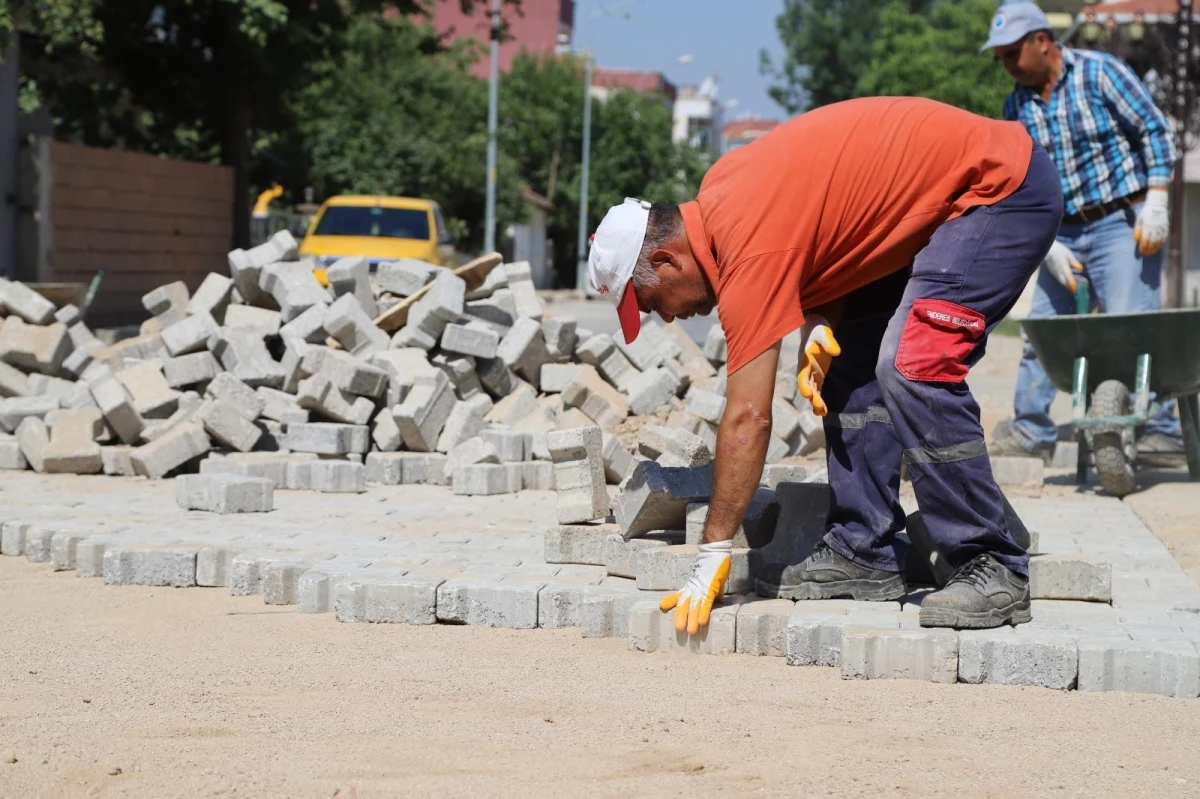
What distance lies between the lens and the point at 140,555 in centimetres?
509

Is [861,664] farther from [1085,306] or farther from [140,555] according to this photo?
[1085,306]

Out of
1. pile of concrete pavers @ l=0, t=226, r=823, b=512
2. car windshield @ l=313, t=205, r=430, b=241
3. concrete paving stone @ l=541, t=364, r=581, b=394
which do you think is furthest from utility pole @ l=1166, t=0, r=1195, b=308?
concrete paving stone @ l=541, t=364, r=581, b=394

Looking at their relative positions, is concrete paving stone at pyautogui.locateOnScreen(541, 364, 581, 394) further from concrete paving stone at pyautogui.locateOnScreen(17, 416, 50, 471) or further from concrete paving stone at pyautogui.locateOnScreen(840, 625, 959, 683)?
concrete paving stone at pyautogui.locateOnScreen(840, 625, 959, 683)

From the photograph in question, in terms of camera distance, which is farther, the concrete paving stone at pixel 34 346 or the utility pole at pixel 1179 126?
the utility pole at pixel 1179 126

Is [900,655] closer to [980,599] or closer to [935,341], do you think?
[980,599]

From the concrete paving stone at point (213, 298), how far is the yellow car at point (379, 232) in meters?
6.65

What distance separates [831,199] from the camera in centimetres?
385

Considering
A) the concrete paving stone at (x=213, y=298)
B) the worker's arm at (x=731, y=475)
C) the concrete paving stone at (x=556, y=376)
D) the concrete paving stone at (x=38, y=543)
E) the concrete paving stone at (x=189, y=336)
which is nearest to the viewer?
the worker's arm at (x=731, y=475)

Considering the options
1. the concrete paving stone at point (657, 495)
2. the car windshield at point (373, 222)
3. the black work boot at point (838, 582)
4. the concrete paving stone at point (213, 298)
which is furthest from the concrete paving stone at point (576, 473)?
the car windshield at point (373, 222)

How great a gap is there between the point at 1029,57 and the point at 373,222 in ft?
36.9

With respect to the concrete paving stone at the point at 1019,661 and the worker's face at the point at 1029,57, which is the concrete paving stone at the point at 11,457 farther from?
the concrete paving stone at the point at 1019,661

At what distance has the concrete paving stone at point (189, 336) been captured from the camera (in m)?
8.58

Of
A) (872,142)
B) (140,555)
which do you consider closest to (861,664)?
(872,142)

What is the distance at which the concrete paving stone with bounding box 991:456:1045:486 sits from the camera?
7336 mm
